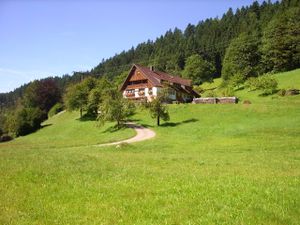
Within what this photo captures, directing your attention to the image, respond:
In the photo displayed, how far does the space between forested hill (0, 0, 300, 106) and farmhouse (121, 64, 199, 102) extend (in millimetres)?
22734

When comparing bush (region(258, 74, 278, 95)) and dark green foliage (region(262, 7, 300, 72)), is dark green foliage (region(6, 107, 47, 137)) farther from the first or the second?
dark green foliage (region(262, 7, 300, 72))

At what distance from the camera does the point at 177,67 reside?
143m

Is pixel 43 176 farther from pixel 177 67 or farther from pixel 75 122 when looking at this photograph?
pixel 177 67

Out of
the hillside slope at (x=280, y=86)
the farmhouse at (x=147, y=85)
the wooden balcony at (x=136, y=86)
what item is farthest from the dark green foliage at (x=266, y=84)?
the wooden balcony at (x=136, y=86)

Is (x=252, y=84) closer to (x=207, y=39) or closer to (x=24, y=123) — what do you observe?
(x=24, y=123)

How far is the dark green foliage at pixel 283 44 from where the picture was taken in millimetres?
88375

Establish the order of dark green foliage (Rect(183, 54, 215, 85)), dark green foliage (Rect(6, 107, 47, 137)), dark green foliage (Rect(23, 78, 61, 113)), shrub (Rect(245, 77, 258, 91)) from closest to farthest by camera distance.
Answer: shrub (Rect(245, 77, 258, 91)) → dark green foliage (Rect(6, 107, 47, 137)) → dark green foliage (Rect(23, 78, 61, 113)) → dark green foliage (Rect(183, 54, 215, 85))

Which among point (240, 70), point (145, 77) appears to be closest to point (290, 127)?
point (145, 77)

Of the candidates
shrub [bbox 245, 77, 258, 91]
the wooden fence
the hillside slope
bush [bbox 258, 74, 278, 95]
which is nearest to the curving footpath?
the wooden fence

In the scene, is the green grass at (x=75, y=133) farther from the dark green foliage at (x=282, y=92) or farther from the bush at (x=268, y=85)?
the bush at (x=268, y=85)

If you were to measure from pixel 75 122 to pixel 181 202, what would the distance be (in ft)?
208

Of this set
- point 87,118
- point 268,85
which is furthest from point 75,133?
point 268,85

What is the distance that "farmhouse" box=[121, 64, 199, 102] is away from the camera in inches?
3145

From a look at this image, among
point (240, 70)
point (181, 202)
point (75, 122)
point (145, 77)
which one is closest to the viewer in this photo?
point (181, 202)
